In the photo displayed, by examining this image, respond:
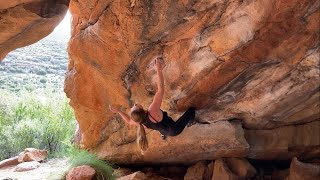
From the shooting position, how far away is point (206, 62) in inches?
219

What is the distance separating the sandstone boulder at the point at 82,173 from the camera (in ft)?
26.3

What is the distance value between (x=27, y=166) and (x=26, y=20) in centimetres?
673

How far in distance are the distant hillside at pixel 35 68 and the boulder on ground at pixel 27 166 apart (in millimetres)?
18340

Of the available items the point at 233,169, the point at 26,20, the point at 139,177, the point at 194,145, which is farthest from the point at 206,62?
the point at 26,20

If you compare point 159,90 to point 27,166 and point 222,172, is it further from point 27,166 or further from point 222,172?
point 27,166

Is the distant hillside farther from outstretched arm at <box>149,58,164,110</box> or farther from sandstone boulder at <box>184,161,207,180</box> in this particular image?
outstretched arm at <box>149,58,164,110</box>

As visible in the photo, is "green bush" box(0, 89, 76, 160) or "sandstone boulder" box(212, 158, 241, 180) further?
"green bush" box(0, 89, 76, 160)

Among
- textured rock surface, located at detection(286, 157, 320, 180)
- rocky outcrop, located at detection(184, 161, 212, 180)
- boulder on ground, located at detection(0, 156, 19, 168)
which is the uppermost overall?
textured rock surface, located at detection(286, 157, 320, 180)

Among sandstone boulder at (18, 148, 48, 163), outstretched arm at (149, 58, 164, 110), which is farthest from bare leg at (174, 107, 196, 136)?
sandstone boulder at (18, 148, 48, 163)

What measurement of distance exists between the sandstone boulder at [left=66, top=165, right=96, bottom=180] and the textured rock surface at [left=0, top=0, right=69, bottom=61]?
3111 millimetres

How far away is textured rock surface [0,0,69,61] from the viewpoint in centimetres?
680

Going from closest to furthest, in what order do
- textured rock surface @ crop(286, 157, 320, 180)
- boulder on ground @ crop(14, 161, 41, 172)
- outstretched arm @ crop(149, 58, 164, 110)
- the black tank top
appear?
outstretched arm @ crop(149, 58, 164, 110)
the black tank top
textured rock surface @ crop(286, 157, 320, 180)
boulder on ground @ crop(14, 161, 41, 172)

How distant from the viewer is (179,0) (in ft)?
16.6

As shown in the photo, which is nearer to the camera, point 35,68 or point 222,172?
point 222,172
